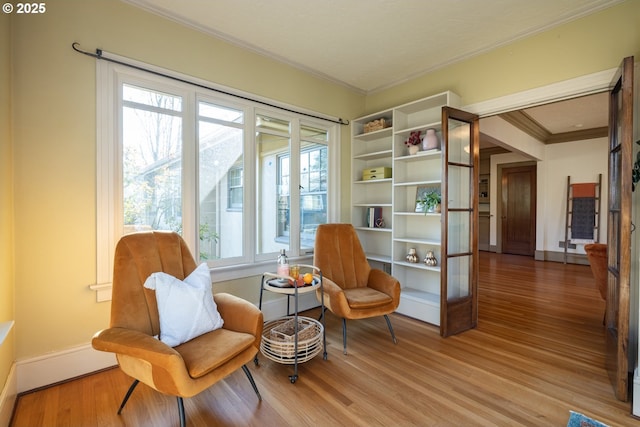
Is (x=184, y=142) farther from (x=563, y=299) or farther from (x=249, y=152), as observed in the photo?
(x=563, y=299)

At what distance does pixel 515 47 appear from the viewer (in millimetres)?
2775

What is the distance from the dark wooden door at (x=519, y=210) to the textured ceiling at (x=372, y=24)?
571cm

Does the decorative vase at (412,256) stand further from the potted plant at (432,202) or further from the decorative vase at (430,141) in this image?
the decorative vase at (430,141)

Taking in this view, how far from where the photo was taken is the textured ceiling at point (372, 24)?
7.59 feet

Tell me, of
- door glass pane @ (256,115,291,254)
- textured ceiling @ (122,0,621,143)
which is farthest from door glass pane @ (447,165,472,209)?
door glass pane @ (256,115,291,254)

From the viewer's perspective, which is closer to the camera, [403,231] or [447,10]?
[447,10]

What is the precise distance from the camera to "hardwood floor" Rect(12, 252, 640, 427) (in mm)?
1726

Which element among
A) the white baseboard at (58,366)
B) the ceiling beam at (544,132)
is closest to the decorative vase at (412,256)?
the white baseboard at (58,366)

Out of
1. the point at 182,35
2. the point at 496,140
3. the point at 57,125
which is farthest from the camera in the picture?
the point at 496,140

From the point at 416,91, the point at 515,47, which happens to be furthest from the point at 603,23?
the point at 416,91

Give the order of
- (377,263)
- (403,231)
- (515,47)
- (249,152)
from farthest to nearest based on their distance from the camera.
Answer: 1. (377,263)
2. (403,231)
3. (249,152)
4. (515,47)

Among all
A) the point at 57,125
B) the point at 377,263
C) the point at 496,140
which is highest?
the point at 496,140

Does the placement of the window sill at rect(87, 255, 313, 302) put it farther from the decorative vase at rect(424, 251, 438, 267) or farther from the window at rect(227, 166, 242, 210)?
the decorative vase at rect(424, 251, 438, 267)

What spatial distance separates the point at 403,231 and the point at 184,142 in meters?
2.58
